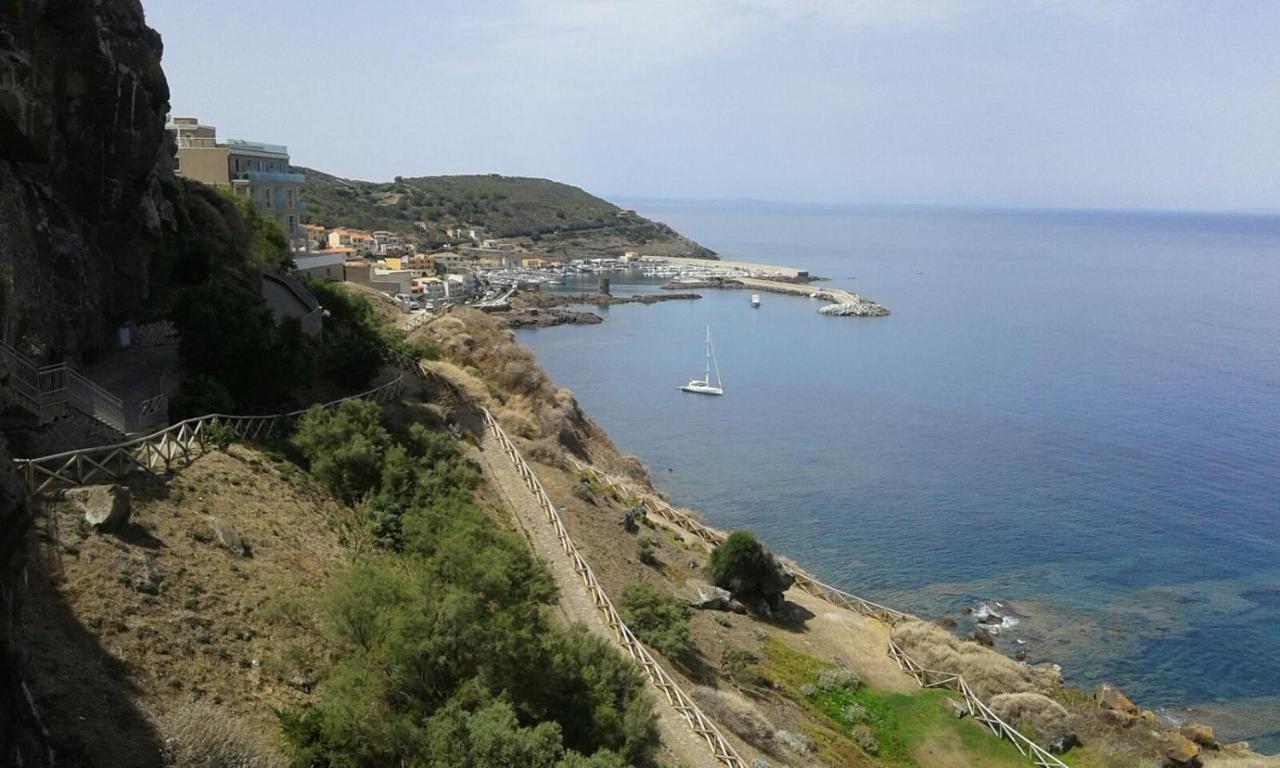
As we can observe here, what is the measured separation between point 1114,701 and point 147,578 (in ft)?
88.4

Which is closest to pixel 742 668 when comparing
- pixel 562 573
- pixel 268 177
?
pixel 562 573

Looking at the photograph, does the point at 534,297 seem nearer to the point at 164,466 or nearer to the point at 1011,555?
the point at 1011,555

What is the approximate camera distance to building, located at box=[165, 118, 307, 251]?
42844mm

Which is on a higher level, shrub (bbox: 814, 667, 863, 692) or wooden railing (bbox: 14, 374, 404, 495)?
wooden railing (bbox: 14, 374, 404, 495)

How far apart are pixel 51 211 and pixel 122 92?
3.17m

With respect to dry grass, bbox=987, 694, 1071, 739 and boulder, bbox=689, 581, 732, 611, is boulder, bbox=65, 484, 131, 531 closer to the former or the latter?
boulder, bbox=689, 581, 732, 611

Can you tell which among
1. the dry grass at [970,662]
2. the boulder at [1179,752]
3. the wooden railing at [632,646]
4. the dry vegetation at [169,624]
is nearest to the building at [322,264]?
the wooden railing at [632,646]

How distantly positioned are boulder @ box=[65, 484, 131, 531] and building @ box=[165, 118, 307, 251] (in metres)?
29.3

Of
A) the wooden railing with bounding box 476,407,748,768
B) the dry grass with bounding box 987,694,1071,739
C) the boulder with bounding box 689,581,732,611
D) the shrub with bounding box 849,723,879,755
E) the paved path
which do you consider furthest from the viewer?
the boulder with bounding box 689,581,732,611

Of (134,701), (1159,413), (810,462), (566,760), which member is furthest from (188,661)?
(1159,413)

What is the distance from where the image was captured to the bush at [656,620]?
2145 cm

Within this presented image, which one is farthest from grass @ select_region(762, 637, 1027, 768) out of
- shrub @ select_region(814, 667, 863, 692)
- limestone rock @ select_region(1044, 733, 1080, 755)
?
limestone rock @ select_region(1044, 733, 1080, 755)

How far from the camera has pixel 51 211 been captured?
19.9 m

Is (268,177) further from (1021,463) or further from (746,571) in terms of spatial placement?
(1021,463)
